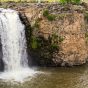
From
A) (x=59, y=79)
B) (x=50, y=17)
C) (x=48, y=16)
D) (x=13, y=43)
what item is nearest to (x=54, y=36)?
(x=50, y=17)

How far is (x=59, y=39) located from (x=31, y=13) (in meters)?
2.97

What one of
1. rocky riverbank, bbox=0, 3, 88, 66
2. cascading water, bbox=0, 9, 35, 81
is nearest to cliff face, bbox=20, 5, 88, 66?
rocky riverbank, bbox=0, 3, 88, 66

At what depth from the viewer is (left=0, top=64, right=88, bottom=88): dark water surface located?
23141 millimetres

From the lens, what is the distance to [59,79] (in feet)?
80.6

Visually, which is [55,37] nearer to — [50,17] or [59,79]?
[50,17]

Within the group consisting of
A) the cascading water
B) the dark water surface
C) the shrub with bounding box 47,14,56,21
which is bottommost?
the dark water surface

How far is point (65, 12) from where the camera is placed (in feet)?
91.8

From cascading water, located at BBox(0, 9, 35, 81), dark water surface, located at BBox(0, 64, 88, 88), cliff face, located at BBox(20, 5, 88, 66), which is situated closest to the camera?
dark water surface, located at BBox(0, 64, 88, 88)

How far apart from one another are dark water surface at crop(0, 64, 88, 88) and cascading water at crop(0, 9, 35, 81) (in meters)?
1.66

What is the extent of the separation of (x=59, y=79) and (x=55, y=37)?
3868mm

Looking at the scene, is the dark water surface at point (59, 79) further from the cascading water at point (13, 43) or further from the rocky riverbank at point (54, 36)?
the cascading water at point (13, 43)

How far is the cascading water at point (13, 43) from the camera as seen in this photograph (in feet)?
87.1

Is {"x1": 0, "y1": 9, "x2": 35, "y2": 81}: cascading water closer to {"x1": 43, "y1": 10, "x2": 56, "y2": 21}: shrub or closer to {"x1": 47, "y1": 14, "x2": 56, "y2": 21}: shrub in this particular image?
{"x1": 43, "y1": 10, "x2": 56, "y2": 21}: shrub

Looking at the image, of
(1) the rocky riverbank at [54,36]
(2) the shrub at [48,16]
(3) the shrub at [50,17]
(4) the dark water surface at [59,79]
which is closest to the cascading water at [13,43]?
(1) the rocky riverbank at [54,36]
